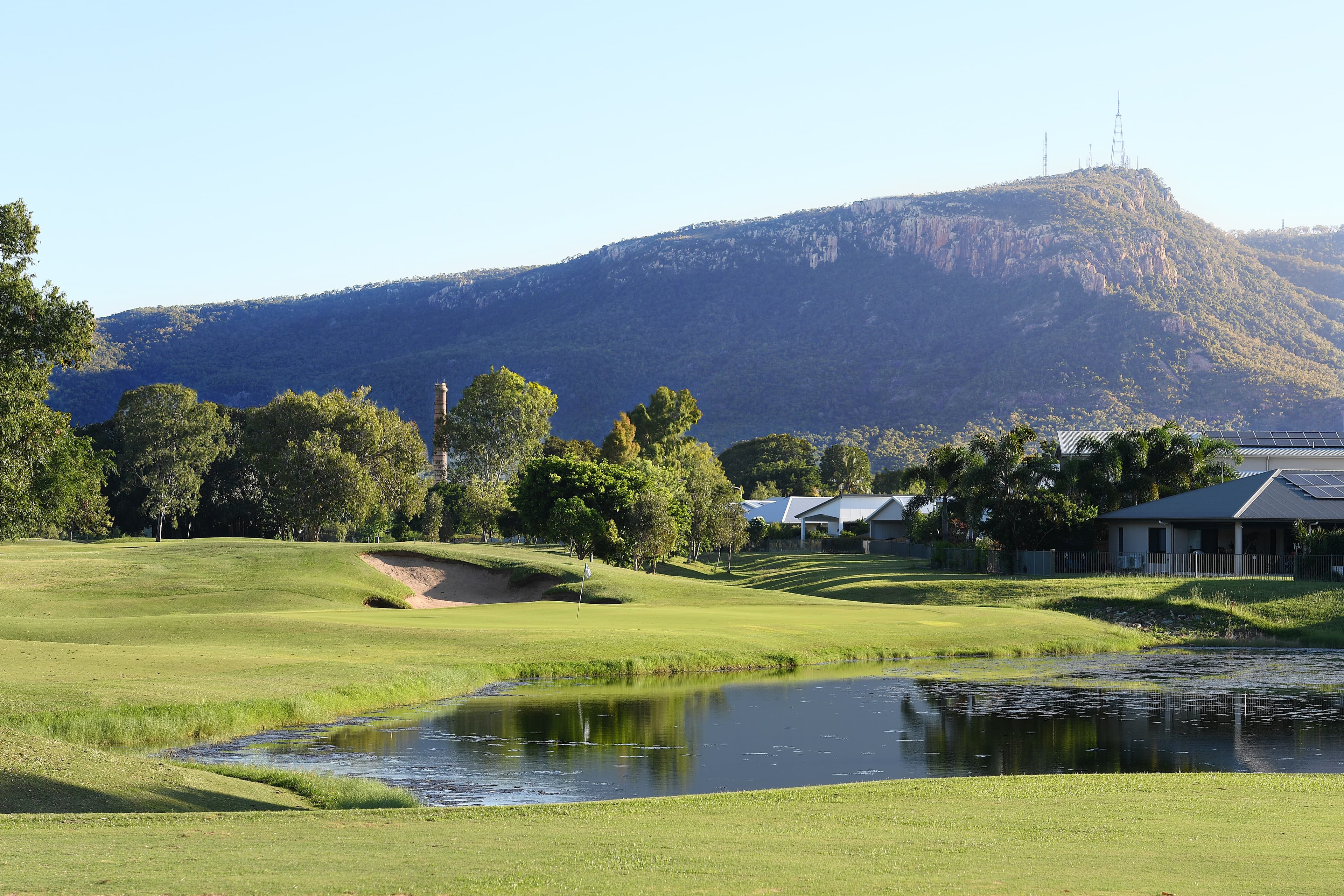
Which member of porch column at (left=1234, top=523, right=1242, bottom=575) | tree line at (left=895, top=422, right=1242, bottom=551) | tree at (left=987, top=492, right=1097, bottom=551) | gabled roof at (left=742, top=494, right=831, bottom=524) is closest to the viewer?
porch column at (left=1234, top=523, right=1242, bottom=575)

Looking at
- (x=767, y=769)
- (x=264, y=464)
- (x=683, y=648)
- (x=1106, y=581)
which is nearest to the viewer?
(x=767, y=769)

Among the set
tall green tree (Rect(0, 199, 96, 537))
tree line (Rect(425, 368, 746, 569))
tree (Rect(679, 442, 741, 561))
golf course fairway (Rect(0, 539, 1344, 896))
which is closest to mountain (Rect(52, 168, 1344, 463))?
tree line (Rect(425, 368, 746, 569))

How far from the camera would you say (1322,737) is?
24.8 meters

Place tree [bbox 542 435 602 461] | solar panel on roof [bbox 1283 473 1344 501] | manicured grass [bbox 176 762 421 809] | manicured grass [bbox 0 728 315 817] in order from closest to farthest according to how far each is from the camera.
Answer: manicured grass [bbox 0 728 315 817]
manicured grass [bbox 176 762 421 809]
solar panel on roof [bbox 1283 473 1344 501]
tree [bbox 542 435 602 461]

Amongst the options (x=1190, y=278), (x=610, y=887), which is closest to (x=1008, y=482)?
(x=610, y=887)

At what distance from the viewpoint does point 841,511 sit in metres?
111

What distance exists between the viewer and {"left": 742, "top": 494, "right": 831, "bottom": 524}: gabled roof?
120 metres

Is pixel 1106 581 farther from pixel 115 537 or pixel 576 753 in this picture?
pixel 115 537

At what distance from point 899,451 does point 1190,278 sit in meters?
52.3

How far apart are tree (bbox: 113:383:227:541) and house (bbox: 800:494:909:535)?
51356 mm

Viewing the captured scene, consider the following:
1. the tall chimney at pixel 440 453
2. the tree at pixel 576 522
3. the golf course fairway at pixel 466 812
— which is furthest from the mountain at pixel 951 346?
the golf course fairway at pixel 466 812

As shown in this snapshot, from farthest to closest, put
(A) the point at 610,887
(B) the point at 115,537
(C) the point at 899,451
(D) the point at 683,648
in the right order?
(C) the point at 899,451
(B) the point at 115,537
(D) the point at 683,648
(A) the point at 610,887

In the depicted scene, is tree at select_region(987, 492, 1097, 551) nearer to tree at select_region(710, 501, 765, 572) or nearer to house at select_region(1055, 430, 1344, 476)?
house at select_region(1055, 430, 1344, 476)

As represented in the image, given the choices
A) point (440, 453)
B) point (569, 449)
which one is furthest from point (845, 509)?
point (440, 453)
